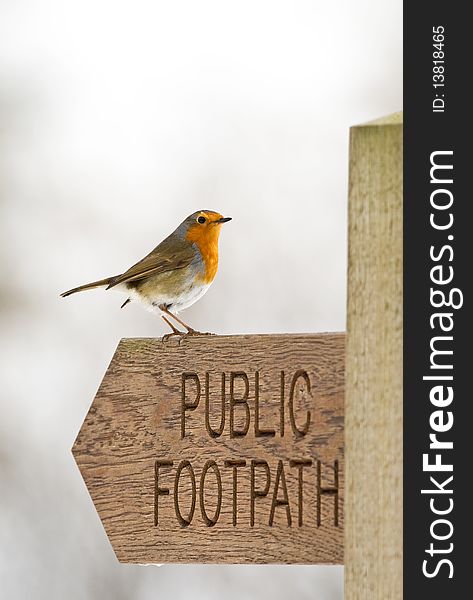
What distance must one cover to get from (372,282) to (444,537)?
1.03ft

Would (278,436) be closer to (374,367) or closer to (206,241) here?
(374,367)

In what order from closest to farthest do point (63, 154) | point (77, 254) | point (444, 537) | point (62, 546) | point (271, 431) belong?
1. point (444, 537)
2. point (271, 431)
3. point (62, 546)
4. point (77, 254)
5. point (63, 154)

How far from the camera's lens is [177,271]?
1996 mm

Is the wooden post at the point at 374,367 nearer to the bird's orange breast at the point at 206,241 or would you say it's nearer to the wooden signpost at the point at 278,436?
the wooden signpost at the point at 278,436

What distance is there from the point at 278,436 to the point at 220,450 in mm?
90

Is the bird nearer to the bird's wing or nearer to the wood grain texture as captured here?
the bird's wing

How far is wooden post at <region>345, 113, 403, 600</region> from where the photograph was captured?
127cm

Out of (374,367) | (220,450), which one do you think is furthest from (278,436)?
(374,367)

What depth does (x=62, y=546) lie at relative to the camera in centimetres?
388

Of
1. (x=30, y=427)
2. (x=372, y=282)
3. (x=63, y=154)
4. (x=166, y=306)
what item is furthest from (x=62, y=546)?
(x=372, y=282)

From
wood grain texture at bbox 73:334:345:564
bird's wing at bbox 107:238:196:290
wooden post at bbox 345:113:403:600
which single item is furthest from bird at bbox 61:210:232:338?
wooden post at bbox 345:113:403:600

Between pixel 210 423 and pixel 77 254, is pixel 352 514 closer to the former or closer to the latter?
pixel 210 423

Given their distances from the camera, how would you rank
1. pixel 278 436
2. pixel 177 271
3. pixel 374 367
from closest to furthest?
1. pixel 374 367
2. pixel 278 436
3. pixel 177 271

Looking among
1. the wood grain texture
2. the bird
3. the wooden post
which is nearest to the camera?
the wooden post
